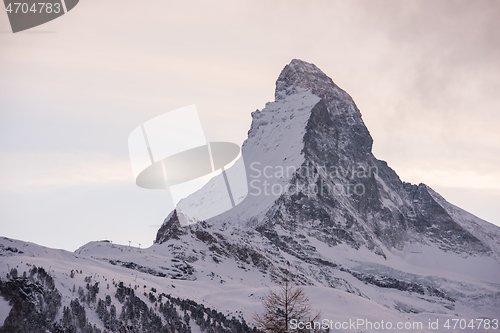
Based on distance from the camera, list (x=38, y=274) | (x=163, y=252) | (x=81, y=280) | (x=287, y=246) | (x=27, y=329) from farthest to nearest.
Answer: (x=287, y=246) < (x=163, y=252) < (x=81, y=280) < (x=38, y=274) < (x=27, y=329)

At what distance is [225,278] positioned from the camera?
76.8m

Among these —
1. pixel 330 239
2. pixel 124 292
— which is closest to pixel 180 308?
pixel 124 292

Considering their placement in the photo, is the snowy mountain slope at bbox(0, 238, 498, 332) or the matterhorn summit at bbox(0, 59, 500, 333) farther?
the snowy mountain slope at bbox(0, 238, 498, 332)

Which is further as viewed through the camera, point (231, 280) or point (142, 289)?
point (231, 280)

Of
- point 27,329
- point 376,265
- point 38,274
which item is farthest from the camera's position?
point 376,265

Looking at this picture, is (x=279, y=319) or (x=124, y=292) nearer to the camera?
(x=279, y=319)

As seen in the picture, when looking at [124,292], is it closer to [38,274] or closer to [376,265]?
[38,274]

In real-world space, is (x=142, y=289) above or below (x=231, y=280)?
above

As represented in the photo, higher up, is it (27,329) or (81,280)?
(81,280)

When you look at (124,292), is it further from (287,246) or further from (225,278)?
(287,246)

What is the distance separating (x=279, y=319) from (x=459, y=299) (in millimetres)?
163696

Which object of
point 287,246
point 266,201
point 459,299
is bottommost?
point 459,299

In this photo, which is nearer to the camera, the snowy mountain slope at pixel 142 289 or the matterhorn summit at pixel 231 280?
the matterhorn summit at pixel 231 280

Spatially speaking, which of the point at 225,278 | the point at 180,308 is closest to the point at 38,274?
the point at 180,308
